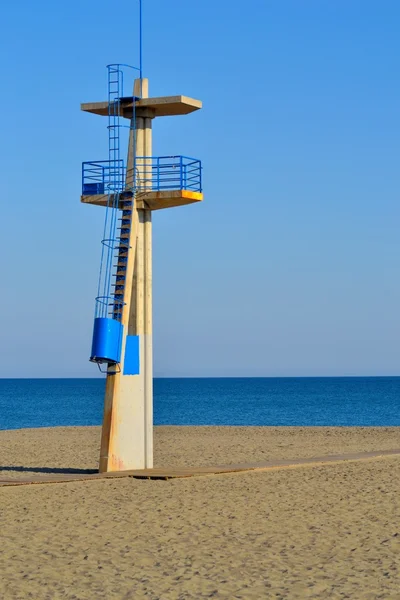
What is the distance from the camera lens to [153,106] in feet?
69.3

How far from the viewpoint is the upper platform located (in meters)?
20.8

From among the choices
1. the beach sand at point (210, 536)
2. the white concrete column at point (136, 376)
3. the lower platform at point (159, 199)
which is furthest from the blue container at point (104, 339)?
the lower platform at point (159, 199)

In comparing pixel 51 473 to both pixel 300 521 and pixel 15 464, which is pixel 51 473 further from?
pixel 300 521

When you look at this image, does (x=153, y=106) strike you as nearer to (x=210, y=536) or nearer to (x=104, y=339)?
(x=104, y=339)

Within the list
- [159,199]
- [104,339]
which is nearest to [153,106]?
[159,199]

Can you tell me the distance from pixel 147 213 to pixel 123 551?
9.89 metres

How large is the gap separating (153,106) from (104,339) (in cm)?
486

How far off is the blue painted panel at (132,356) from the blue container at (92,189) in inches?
120

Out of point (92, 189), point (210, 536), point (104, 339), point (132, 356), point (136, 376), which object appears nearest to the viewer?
point (210, 536)

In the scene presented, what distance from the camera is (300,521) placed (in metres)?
14.6

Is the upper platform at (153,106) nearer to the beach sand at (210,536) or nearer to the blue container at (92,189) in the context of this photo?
the blue container at (92,189)

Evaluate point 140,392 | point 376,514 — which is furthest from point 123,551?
point 140,392

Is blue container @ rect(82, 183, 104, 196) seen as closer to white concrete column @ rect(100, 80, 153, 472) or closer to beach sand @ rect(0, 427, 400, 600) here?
white concrete column @ rect(100, 80, 153, 472)

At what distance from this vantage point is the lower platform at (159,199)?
68.2 ft
